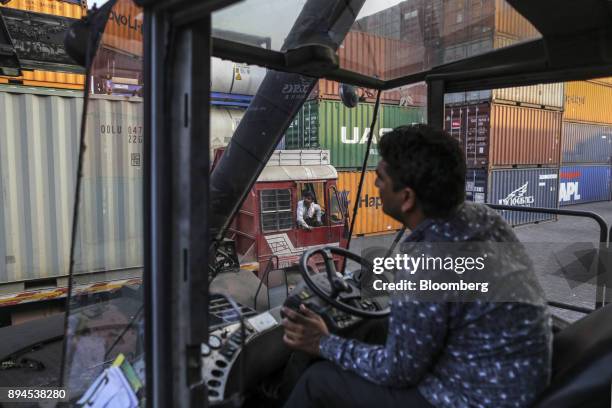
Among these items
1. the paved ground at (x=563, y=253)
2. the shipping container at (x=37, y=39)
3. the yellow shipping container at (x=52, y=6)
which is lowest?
the paved ground at (x=563, y=253)

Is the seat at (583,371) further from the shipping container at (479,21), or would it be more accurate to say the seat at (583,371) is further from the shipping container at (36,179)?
the shipping container at (36,179)

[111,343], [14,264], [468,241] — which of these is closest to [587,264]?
[468,241]

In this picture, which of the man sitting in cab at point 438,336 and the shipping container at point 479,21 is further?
the shipping container at point 479,21

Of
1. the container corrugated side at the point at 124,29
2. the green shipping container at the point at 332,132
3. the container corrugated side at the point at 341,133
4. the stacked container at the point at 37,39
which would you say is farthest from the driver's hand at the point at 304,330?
the container corrugated side at the point at 341,133

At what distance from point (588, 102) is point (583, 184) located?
3.42 m

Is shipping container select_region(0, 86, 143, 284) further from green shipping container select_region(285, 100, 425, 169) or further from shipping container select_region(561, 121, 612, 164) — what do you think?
shipping container select_region(561, 121, 612, 164)

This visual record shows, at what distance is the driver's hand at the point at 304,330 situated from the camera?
180cm

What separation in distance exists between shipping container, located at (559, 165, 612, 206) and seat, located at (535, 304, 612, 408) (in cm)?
1845

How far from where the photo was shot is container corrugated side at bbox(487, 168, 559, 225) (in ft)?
47.9

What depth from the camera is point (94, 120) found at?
1.83m

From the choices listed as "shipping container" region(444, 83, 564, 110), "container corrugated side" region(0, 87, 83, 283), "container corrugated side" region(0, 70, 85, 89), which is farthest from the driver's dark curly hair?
"shipping container" region(444, 83, 564, 110)

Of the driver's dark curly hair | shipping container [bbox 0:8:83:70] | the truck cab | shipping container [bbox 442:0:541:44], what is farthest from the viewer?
the truck cab

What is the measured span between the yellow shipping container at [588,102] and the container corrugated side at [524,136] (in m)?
1.78

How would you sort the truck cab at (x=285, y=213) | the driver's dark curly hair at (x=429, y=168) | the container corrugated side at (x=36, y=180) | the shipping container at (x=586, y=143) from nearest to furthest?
1. the driver's dark curly hair at (x=429, y=168)
2. the container corrugated side at (x=36, y=180)
3. the truck cab at (x=285, y=213)
4. the shipping container at (x=586, y=143)
